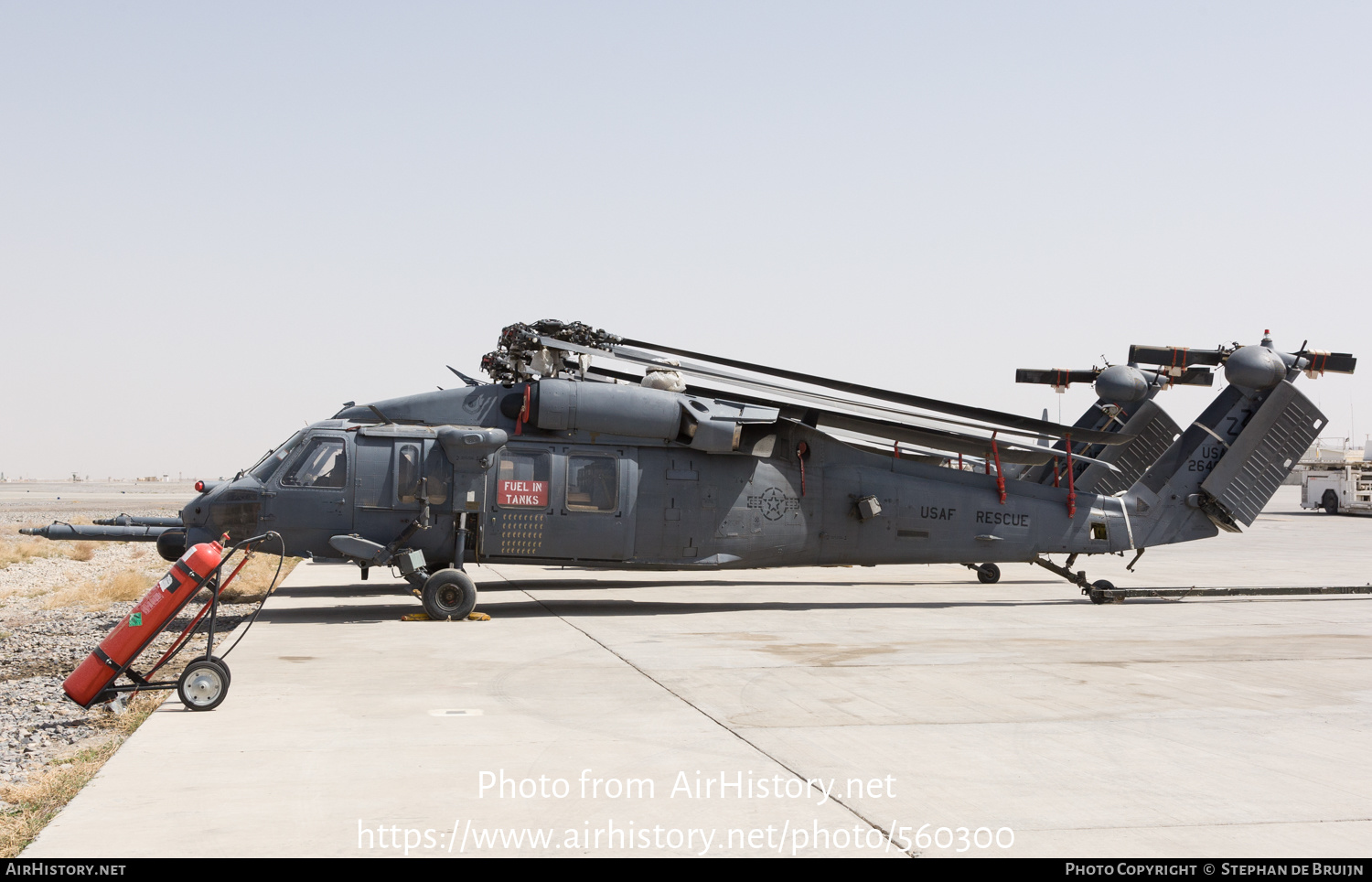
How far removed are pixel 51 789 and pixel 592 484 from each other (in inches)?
322

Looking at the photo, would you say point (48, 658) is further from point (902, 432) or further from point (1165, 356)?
point (1165, 356)

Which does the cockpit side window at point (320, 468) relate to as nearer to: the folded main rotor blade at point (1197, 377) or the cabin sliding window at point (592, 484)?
the cabin sliding window at point (592, 484)

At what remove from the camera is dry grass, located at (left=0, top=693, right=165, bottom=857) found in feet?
16.0

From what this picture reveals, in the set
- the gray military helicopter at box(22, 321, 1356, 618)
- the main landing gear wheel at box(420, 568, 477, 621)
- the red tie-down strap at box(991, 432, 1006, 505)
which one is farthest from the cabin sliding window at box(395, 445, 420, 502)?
the red tie-down strap at box(991, 432, 1006, 505)

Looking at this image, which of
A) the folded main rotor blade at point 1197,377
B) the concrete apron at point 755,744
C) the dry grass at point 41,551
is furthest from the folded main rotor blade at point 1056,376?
the dry grass at point 41,551

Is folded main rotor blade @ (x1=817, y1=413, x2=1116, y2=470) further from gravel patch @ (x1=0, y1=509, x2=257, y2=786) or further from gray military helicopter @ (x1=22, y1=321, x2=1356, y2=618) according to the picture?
gravel patch @ (x1=0, y1=509, x2=257, y2=786)

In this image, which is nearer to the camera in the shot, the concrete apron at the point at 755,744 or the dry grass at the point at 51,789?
the concrete apron at the point at 755,744

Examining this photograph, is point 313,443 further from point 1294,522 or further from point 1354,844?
point 1294,522

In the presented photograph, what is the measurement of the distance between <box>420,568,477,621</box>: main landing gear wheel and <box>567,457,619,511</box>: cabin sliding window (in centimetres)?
172

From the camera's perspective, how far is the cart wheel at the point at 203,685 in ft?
23.2

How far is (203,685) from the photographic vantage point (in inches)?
281

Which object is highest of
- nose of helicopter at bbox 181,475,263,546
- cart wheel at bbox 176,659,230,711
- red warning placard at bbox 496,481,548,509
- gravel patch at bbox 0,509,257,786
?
red warning placard at bbox 496,481,548,509

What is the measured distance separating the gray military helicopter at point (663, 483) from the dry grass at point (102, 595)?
46.5 inches

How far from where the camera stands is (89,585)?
18078 mm
